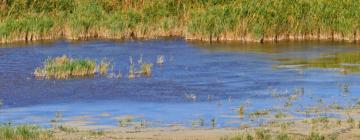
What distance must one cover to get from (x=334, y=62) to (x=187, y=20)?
8110mm

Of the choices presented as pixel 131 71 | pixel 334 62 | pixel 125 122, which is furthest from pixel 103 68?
pixel 125 122

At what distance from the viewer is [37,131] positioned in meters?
13.3

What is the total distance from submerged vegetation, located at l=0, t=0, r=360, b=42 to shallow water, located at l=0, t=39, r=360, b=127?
2.86 ft

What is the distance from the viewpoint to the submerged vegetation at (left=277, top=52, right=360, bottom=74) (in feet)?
78.7

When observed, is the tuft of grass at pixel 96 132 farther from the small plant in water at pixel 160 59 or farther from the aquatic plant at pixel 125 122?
the small plant in water at pixel 160 59

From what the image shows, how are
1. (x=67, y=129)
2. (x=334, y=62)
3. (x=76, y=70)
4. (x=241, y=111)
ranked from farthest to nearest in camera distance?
(x=334, y=62) < (x=76, y=70) < (x=241, y=111) < (x=67, y=129)

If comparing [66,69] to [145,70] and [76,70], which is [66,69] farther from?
[145,70]

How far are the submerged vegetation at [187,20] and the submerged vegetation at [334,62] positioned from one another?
9.93 feet

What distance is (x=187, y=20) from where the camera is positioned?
32.2 meters

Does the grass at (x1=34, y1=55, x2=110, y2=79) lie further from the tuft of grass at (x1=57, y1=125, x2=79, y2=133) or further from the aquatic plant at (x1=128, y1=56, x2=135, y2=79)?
the tuft of grass at (x1=57, y1=125, x2=79, y2=133)

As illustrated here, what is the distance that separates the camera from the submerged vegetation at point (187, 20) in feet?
98.6

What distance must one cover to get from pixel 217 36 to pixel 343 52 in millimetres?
4865

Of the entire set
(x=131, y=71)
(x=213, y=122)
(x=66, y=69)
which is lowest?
(x=213, y=122)

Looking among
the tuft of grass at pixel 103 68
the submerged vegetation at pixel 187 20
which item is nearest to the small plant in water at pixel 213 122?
the tuft of grass at pixel 103 68
